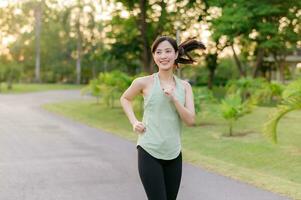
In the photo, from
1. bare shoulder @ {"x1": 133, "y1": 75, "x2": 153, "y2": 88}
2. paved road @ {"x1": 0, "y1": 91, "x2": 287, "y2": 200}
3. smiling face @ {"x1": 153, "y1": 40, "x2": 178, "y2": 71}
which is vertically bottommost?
paved road @ {"x1": 0, "y1": 91, "x2": 287, "y2": 200}

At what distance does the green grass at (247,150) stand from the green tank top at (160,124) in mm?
3386

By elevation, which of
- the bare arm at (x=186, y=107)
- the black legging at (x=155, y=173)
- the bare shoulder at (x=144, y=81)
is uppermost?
the bare shoulder at (x=144, y=81)

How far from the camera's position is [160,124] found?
11.9 feet

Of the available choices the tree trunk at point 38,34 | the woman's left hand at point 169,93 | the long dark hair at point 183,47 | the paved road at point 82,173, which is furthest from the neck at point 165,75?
the tree trunk at point 38,34

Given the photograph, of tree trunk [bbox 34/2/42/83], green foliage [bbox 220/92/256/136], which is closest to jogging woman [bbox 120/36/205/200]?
green foliage [bbox 220/92/256/136]

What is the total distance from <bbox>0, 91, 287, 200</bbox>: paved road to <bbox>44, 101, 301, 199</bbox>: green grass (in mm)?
492

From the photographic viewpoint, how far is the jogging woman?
11.9 ft

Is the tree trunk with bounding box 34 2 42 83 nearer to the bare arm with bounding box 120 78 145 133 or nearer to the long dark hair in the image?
the bare arm with bounding box 120 78 145 133

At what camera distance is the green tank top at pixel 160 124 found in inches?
142

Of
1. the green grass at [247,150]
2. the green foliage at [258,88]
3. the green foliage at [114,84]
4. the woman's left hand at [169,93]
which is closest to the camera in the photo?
the woman's left hand at [169,93]

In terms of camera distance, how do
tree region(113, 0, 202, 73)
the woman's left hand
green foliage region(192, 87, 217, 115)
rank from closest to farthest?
1. the woman's left hand
2. green foliage region(192, 87, 217, 115)
3. tree region(113, 0, 202, 73)

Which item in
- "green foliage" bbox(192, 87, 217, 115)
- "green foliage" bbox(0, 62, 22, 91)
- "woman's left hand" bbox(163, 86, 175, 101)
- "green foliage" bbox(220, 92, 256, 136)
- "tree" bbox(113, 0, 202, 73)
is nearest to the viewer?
"woman's left hand" bbox(163, 86, 175, 101)

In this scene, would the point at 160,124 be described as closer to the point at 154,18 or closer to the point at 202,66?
the point at 154,18

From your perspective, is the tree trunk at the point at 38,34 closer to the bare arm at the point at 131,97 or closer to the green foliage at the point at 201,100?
the green foliage at the point at 201,100
